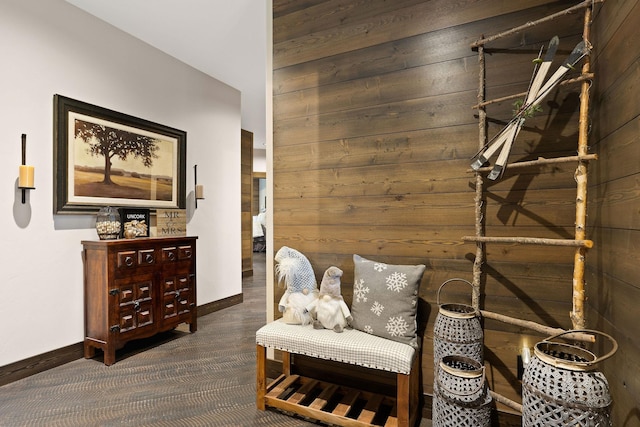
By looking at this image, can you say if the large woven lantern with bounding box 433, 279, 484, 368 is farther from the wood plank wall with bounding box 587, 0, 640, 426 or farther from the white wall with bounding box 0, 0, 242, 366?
the white wall with bounding box 0, 0, 242, 366

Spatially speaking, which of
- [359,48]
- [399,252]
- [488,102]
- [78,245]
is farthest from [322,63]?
[78,245]

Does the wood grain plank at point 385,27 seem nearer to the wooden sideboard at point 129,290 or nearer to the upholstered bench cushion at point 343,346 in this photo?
the upholstered bench cushion at point 343,346

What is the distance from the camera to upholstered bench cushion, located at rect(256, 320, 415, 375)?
5.59 ft

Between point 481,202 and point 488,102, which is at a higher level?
point 488,102

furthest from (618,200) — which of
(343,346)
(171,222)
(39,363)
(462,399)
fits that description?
(39,363)

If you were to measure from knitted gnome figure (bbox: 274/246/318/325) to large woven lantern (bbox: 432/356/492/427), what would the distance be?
0.85 meters

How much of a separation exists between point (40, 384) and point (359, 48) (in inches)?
127

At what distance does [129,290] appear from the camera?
2809 mm

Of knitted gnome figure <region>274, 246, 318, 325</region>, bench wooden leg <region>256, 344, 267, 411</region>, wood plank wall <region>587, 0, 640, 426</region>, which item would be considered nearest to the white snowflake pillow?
knitted gnome figure <region>274, 246, 318, 325</region>

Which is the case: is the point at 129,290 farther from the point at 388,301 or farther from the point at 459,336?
the point at 459,336

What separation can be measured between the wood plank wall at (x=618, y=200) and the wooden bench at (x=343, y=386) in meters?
0.84

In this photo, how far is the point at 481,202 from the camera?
1.83 m

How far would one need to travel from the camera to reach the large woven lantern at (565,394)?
3.48 ft

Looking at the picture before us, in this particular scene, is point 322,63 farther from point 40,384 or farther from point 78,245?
point 40,384
